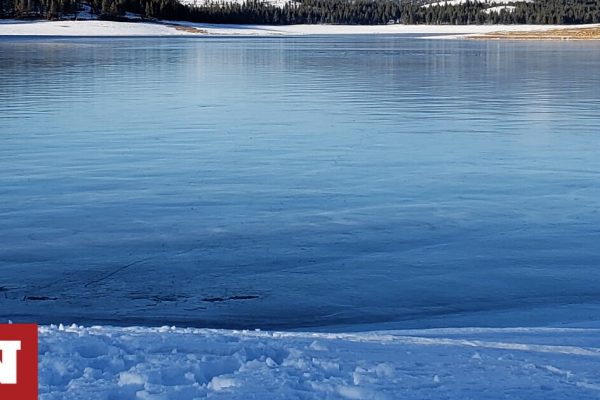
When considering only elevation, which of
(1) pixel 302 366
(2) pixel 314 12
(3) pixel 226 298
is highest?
(2) pixel 314 12

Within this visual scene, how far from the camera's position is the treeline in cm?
11150

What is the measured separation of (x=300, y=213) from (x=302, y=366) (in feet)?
16.1

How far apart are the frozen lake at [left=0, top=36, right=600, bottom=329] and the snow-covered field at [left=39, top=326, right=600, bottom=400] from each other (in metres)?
1.15

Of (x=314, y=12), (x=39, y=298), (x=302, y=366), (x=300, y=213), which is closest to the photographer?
(x=302, y=366)

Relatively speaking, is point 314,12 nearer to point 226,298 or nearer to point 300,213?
point 300,213

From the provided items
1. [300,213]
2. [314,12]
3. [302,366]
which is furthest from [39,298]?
[314,12]

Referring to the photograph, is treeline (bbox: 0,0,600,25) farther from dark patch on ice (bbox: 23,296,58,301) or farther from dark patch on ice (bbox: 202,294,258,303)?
dark patch on ice (bbox: 202,294,258,303)

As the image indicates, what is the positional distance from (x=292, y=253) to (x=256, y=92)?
15.4 meters

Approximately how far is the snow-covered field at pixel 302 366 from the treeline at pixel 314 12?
354 feet

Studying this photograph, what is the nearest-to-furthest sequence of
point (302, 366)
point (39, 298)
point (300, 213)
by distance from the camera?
point (302, 366) < point (39, 298) < point (300, 213)

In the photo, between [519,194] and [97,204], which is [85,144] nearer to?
[97,204]

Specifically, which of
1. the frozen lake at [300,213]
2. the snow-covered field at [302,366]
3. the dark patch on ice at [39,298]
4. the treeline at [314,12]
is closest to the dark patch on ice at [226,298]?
the frozen lake at [300,213]

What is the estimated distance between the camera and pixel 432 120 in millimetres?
17250

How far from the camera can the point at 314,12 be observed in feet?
550
